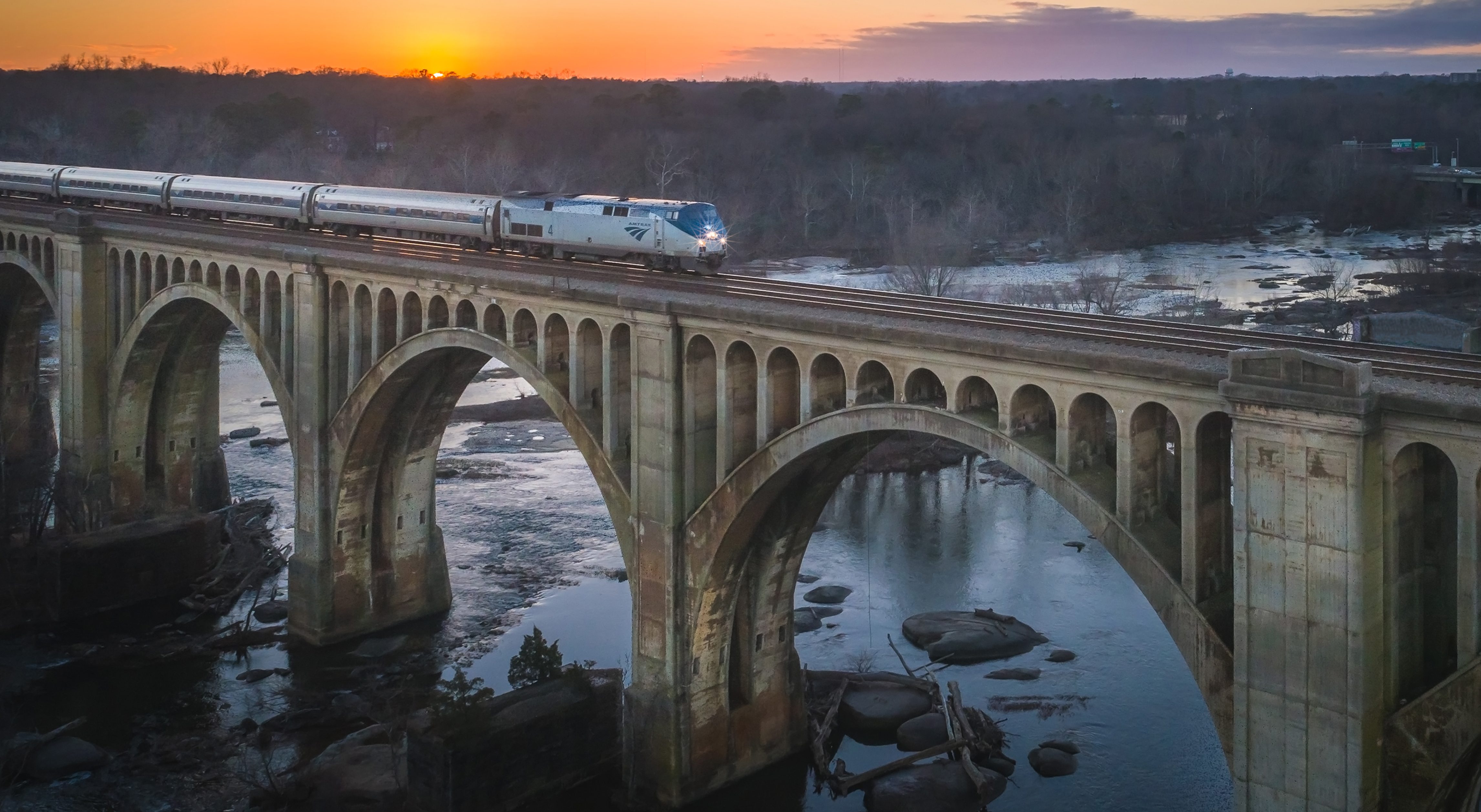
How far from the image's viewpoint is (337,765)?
94.3 feet

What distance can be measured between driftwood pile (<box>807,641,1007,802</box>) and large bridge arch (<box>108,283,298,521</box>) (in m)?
20.3

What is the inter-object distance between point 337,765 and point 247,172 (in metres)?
90.9

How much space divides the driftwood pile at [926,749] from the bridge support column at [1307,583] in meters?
9.78

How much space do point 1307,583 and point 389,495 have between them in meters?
25.1

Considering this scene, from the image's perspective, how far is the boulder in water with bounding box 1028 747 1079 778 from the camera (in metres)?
28.8

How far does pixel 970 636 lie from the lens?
117 feet

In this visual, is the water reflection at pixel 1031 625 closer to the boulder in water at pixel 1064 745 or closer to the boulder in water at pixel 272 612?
the boulder in water at pixel 1064 745

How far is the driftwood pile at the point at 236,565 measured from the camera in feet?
133

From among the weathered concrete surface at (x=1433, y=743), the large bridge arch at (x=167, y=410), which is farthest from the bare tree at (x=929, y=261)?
the weathered concrete surface at (x=1433, y=743)

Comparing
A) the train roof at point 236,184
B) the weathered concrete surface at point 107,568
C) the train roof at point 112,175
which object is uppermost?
A: the train roof at point 112,175

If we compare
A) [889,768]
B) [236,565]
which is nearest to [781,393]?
[889,768]

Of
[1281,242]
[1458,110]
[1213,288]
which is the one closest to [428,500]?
[1213,288]

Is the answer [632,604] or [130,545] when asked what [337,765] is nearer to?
[632,604]

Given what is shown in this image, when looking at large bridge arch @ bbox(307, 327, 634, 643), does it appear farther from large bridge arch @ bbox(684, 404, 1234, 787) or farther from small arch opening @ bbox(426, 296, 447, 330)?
large bridge arch @ bbox(684, 404, 1234, 787)
